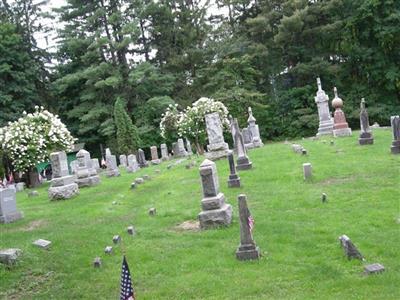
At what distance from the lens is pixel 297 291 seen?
24.5 feet

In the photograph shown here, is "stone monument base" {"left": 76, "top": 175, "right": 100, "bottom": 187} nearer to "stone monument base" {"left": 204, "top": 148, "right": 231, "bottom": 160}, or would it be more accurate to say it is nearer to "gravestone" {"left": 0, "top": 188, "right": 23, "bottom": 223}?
"stone monument base" {"left": 204, "top": 148, "right": 231, "bottom": 160}

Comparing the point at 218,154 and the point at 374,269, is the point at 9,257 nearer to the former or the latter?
the point at 374,269

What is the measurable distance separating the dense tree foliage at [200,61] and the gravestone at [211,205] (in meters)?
27.4

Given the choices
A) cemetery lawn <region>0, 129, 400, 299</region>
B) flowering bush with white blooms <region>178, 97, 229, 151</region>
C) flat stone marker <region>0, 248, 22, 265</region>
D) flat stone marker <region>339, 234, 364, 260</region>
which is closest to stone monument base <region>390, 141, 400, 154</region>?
cemetery lawn <region>0, 129, 400, 299</region>

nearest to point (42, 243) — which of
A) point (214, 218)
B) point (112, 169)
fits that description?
point (214, 218)

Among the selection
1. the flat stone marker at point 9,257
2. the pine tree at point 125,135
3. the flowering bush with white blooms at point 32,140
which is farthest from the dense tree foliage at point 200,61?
the flat stone marker at point 9,257

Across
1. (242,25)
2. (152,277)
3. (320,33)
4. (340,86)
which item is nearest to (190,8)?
(242,25)

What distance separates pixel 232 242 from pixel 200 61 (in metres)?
35.3

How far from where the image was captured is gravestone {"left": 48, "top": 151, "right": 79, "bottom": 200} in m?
18.9

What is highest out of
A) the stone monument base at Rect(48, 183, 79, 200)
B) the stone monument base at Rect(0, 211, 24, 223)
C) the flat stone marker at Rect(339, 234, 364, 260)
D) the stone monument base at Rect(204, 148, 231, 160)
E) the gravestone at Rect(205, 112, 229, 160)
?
the gravestone at Rect(205, 112, 229, 160)

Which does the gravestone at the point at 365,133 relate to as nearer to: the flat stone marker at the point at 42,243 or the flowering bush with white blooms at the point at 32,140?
the flat stone marker at the point at 42,243

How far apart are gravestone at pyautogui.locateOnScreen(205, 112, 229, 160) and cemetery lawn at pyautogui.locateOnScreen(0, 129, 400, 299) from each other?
6.00 meters

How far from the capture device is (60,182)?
62.6 ft

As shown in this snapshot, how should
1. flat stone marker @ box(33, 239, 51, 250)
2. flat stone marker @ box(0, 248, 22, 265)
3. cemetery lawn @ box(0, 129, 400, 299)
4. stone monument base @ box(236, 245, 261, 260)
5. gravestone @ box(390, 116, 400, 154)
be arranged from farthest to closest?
gravestone @ box(390, 116, 400, 154)
flat stone marker @ box(33, 239, 51, 250)
flat stone marker @ box(0, 248, 22, 265)
stone monument base @ box(236, 245, 261, 260)
cemetery lawn @ box(0, 129, 400, 299)
